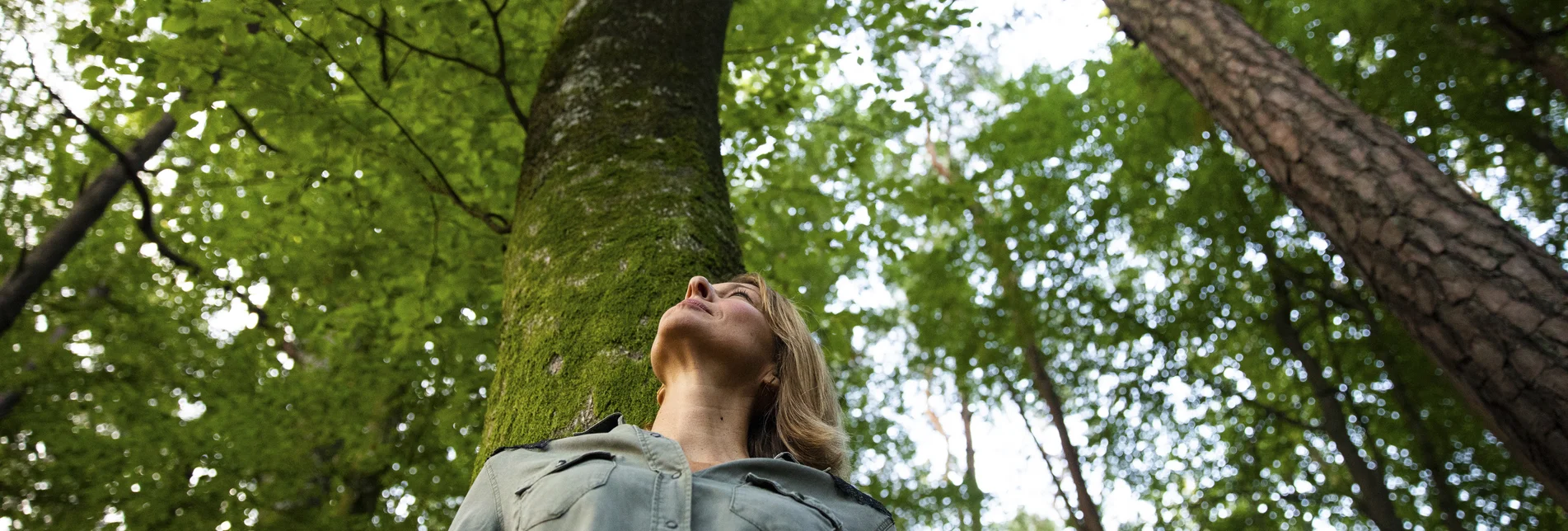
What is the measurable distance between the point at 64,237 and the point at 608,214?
6.78 meters

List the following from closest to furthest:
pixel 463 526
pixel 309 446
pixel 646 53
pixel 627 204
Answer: pixel 463 526
pixel 627 204
pixel 646 53
pixel 309 446

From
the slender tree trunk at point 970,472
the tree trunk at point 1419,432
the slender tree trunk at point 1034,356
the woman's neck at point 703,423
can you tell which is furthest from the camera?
the slender tree trunk at point 970,472

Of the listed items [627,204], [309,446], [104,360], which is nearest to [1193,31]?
[627,204]

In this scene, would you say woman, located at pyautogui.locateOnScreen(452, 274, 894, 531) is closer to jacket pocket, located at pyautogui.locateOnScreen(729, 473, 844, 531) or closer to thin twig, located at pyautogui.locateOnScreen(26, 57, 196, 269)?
jacket pocket, located at pyautogui.locateOnScreen(729, 473, 844, 531)

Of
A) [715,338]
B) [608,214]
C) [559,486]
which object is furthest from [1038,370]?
[559,486]

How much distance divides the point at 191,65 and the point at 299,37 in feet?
1.47

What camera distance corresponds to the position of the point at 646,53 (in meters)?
3.13

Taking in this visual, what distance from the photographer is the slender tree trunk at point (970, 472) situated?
13.0 meters

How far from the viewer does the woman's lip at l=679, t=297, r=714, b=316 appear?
2.13 metres

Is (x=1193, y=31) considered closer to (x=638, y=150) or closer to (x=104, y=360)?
(x=638, y=150)

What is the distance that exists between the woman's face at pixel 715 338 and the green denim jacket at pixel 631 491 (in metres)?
0.30

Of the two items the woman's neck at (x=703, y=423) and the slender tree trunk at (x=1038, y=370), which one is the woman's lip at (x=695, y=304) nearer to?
the woman's neck at (x=703, y=423)

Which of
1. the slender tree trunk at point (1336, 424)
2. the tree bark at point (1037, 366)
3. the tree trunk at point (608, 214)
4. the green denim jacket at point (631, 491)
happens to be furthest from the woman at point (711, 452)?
the tree bark at point (1037, 366)

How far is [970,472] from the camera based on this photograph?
51.5ft
